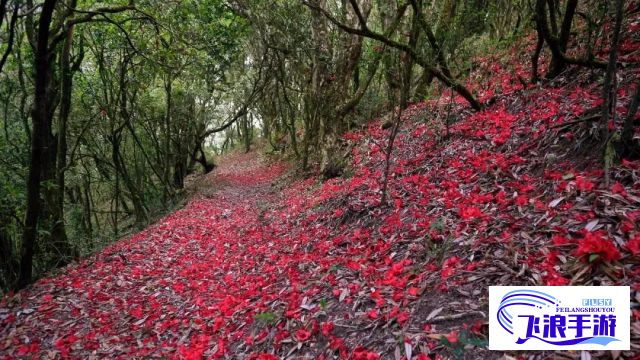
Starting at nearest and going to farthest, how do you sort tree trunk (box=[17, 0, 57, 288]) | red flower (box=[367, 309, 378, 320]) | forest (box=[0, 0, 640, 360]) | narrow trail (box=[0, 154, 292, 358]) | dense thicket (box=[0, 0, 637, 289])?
forest (box=[0, 0, 640, 360]) < red flower (box=[367, 309, 378, 320]) < narrow trail (box=[0, 154, 292, 358]) < tree trunk (box=[17, 0, 57, 288]) < dense thicket (box=[0, 0, 637, 289])

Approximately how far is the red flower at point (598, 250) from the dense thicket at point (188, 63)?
1.61 meters

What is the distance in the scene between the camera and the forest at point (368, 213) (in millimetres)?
3520

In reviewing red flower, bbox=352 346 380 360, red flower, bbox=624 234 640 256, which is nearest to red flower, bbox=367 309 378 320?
red flower, bbox=352 346 380 360

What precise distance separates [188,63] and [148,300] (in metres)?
6.27

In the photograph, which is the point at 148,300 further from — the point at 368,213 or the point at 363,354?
the point at 363,354

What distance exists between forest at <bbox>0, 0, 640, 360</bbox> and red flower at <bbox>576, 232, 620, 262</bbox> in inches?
0.7

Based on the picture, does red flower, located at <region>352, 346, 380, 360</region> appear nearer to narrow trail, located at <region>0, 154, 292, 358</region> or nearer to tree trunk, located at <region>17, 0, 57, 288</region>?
narrow trail, located at <region>0, 154, 292, 358</region>

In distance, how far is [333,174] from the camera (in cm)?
1102

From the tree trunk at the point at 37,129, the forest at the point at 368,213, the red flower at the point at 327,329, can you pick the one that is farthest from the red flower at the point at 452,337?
the tree trunk at the point at 37,129

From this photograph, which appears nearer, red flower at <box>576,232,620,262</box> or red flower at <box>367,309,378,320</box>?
red flower at <box>576,232,620,262</box>

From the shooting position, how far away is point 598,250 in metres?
2.96

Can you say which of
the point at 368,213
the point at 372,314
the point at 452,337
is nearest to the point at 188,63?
the point at 368,213

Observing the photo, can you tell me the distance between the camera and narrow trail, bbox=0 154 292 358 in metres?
5.05

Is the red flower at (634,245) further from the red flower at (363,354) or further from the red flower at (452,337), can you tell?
the red flower at (363,354)
